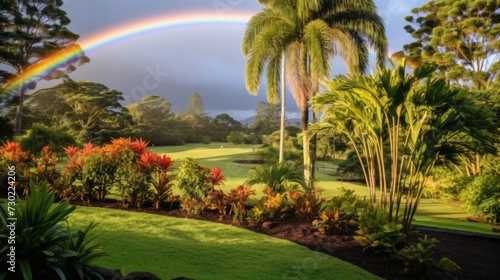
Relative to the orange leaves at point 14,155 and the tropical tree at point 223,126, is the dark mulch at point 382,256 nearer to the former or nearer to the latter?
the orange leaves at point 14,155

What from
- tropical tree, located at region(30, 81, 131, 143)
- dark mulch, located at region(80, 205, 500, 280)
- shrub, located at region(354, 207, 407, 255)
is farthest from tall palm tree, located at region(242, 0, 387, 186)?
tropical tree, located at region(30, 81, 131, 143)

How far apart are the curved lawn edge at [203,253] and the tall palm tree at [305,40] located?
7.33 m

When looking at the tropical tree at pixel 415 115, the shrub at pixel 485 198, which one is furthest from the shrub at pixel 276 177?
the shrub at pixel 485 198

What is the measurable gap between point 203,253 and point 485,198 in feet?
30.4

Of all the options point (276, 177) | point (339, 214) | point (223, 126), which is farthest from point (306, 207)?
point (223, 126)

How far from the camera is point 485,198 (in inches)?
391

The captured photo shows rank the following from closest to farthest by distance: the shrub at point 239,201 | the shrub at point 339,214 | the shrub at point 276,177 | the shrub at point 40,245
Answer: the shrub at point 40,245
the shrub at point 339,214
the shrub at point 239,201
the shrub at point 276,177

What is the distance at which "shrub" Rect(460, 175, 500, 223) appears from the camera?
967cm

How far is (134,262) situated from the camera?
13.6 ft

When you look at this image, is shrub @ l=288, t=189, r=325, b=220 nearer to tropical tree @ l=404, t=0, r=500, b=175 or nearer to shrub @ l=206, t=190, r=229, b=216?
shrub @ l=206, t=190, r=229, b=216

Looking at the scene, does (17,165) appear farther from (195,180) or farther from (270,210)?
(270,210)

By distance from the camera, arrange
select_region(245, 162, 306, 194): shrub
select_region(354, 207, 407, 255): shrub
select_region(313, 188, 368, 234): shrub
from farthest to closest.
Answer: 1. select_region(245, 162, 306, 194): shrub
2. select_region(313, 188, 368, 234): shrub
3. select_region(354, 207, 407, 255): shrub

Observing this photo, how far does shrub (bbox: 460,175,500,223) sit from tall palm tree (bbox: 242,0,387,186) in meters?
5.01

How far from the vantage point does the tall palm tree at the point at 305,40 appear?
12875mm
